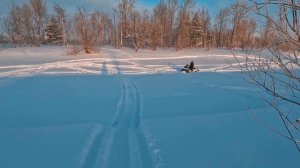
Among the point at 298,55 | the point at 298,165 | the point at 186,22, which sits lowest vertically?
the point at 298,165

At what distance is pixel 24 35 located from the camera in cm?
6862

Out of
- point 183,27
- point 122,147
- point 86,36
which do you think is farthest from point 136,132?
point 183,27

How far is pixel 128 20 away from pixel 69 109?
49029 mm

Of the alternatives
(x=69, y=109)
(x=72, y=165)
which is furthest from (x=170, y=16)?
(x=72, y=165)

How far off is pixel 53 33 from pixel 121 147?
66879 mm

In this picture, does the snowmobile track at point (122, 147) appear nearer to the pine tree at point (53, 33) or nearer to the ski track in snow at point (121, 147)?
the ski track in snow at point (121, 147)

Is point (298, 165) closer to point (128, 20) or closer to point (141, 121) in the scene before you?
point (141, 121)

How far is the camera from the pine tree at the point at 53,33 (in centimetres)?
6669

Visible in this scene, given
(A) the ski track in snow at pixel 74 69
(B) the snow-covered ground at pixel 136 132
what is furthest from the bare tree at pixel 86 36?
(B) the snow-covered ground at pixel 136 132

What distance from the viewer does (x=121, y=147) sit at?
6074 millimetres

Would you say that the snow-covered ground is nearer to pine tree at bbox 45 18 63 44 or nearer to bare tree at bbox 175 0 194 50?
bare tree at bbox 175 0 194 50

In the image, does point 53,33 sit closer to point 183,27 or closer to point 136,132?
point 183,27

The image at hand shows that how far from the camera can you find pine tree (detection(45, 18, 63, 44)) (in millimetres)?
66688

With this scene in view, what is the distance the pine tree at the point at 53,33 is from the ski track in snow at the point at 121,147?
63.4 m
